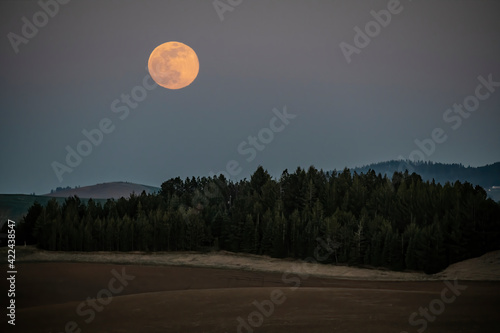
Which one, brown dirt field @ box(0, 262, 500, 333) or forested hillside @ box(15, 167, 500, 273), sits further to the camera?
forested hillside @ box(15, 167, 500, 273)

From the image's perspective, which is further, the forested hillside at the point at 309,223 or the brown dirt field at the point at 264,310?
the forested hillside at the point at 309,223

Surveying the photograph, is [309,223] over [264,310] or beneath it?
over

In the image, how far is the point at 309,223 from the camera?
71.2 meters

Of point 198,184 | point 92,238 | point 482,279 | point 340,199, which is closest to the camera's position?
point 482,279

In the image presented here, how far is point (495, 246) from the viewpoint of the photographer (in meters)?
59.1

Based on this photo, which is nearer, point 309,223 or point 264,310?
point 264,310

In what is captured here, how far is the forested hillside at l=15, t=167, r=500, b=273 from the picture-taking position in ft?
199

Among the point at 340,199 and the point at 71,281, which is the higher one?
the point at 340,199

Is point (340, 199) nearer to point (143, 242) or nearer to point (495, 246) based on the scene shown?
point (495, 246)

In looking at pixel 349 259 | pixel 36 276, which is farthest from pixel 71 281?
pixel 349 259

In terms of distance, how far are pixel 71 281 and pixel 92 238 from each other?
1206 inches

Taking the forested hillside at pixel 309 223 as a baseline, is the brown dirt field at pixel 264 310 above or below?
below

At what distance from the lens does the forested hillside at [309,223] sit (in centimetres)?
6069

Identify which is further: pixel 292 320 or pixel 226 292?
pixel 226 292
